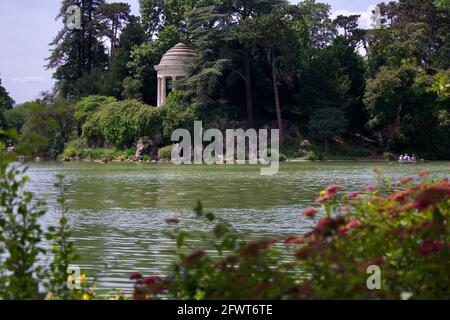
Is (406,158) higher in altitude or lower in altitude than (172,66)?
lower

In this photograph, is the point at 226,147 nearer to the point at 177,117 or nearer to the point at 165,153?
the point at 177,117

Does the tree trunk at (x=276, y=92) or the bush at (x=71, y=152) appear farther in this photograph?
the bush at (x=71, y=152)

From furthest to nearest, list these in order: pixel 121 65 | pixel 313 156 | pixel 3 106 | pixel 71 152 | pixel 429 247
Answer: pixel 3 106 → pixel 121 65 → pixel 71 152 → pixel 313 156 → pixel 429 247

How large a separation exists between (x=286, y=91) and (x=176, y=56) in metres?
8.39

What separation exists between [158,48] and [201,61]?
26.1ft

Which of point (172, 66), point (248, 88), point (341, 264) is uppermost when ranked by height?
point (172, 66)

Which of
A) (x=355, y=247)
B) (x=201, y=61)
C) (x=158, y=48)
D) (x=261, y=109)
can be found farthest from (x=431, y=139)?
(x=355, y=247)

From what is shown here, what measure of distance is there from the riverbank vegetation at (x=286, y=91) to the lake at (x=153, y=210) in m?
21.6

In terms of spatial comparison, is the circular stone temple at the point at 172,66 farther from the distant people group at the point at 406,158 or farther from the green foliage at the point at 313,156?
the distant people group at the point at 406,158

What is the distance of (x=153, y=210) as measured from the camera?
1702 centimetres

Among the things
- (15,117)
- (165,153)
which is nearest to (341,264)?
(165,153)

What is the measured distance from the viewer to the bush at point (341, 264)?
4.49 metres

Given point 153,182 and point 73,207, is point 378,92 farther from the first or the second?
point 73,207

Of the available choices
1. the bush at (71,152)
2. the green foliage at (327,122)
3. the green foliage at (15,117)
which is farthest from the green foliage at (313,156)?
the green foliage at (15,117)
